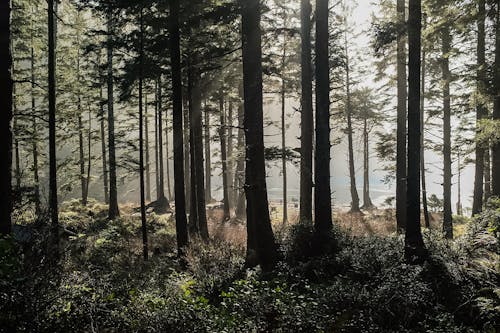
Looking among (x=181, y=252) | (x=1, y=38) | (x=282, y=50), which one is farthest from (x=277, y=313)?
(x=282, y=50)

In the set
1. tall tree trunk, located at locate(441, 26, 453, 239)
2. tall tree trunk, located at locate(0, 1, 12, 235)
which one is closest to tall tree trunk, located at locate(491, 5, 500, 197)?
tall tree trunk, located at locate(441, 26, 453, 239)

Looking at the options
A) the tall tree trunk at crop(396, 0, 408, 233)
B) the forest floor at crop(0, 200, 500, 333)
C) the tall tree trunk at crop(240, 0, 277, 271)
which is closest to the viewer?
the forest floor at crop(0, 200, 500, 333)

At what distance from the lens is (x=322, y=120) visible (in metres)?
11.1

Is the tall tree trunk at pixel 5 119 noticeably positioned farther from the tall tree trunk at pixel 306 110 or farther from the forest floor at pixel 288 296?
the tall tree trunk at pixel 306 110

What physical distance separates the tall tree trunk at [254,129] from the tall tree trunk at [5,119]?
17.7 ft

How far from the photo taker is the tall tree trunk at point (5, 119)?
7.18m

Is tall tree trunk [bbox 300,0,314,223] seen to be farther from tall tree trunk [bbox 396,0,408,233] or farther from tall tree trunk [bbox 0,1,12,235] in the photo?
tall tree trunk [bbox 0,1,12,235]

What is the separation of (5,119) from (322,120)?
788 cm

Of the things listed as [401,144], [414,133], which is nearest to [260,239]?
[414,133]

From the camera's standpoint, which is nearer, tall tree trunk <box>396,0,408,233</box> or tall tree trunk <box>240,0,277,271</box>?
tall tree trunk <box>240,0,277,271</box>

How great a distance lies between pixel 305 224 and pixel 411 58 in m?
5.44

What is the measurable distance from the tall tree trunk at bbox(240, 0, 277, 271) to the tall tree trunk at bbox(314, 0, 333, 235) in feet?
6.19

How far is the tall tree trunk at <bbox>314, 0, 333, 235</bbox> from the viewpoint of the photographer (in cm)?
1109

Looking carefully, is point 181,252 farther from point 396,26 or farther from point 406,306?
point 396,26
